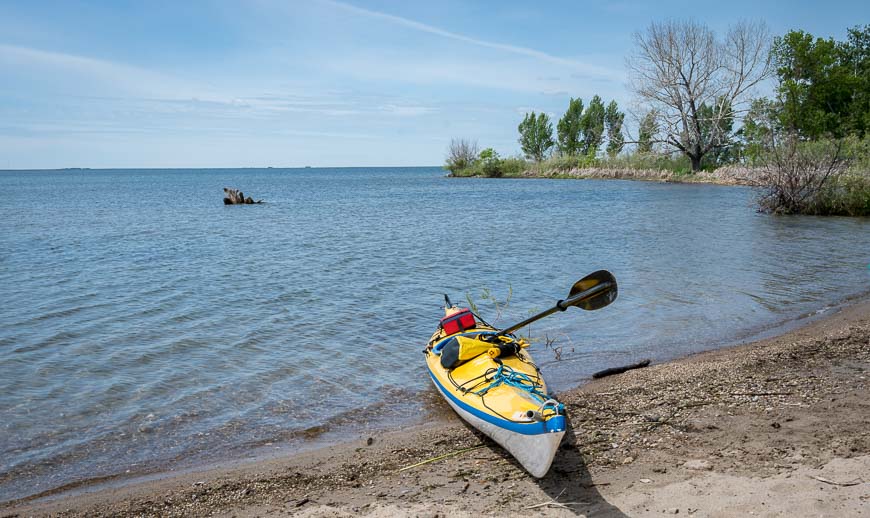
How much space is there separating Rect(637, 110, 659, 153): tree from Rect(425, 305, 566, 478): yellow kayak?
4839cm

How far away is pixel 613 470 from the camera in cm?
511

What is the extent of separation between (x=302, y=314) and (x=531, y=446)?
759 cm

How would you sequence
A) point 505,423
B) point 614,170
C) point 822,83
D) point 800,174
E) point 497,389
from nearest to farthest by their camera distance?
1. point 505,423
2. point 497,389
3. point 800,174
4. point 822,83
5. point 614,170

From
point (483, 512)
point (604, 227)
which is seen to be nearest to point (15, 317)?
point (483, 512)

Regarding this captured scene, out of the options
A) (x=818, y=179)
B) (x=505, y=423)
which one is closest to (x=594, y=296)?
(x=505, y=423)

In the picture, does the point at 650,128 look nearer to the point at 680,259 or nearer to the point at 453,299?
the point at 680,259

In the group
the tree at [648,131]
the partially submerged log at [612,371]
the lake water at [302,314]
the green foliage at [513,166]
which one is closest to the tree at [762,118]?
the tree at [648,131]

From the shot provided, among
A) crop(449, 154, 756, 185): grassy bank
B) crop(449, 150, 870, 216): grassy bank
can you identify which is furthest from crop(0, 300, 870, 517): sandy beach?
crop(449, 154, 756, 185): grassy bank

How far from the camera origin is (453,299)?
42.2ft

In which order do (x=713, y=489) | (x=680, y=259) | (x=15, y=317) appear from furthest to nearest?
(x=680, y=259) → (x=15, y=317) → (x=713, y=489)

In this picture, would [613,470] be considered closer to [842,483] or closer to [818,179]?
[842,483]

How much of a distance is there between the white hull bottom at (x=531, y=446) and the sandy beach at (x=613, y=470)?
0.16 m

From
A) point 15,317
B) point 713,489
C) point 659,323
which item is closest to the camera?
point 713,489

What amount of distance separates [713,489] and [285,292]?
1070 centimetres
